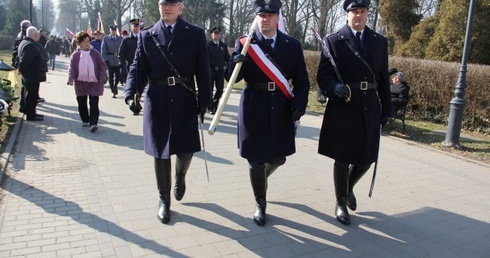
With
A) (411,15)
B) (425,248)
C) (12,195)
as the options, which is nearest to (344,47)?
(425,248)

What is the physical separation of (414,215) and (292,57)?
2187 mm

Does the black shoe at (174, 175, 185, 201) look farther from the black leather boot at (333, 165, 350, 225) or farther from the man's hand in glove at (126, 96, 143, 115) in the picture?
the black leather boot at (333, 165, 350, 225)

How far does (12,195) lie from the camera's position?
469 cm

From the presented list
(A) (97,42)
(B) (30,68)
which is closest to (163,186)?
(B) (30,68)

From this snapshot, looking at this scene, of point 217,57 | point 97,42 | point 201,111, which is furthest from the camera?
point 97,42

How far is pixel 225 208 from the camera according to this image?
4547 millimetres

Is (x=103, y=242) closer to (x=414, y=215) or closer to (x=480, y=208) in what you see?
(x=414, y=215)

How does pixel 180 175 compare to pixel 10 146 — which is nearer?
pixel 180 175

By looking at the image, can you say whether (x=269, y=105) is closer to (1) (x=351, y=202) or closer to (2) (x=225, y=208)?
(2) (x=225, y=208)

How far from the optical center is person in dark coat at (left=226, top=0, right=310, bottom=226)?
12.8 ft

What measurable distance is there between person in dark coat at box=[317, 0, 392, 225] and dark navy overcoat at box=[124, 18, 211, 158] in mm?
1212

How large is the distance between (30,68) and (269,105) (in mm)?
6354

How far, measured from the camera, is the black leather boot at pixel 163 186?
163 inches

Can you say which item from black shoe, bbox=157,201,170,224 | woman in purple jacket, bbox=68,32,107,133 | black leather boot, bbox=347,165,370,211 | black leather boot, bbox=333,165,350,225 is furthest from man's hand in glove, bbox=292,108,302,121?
woman in purple jacket, bbox=68,32,107,133
